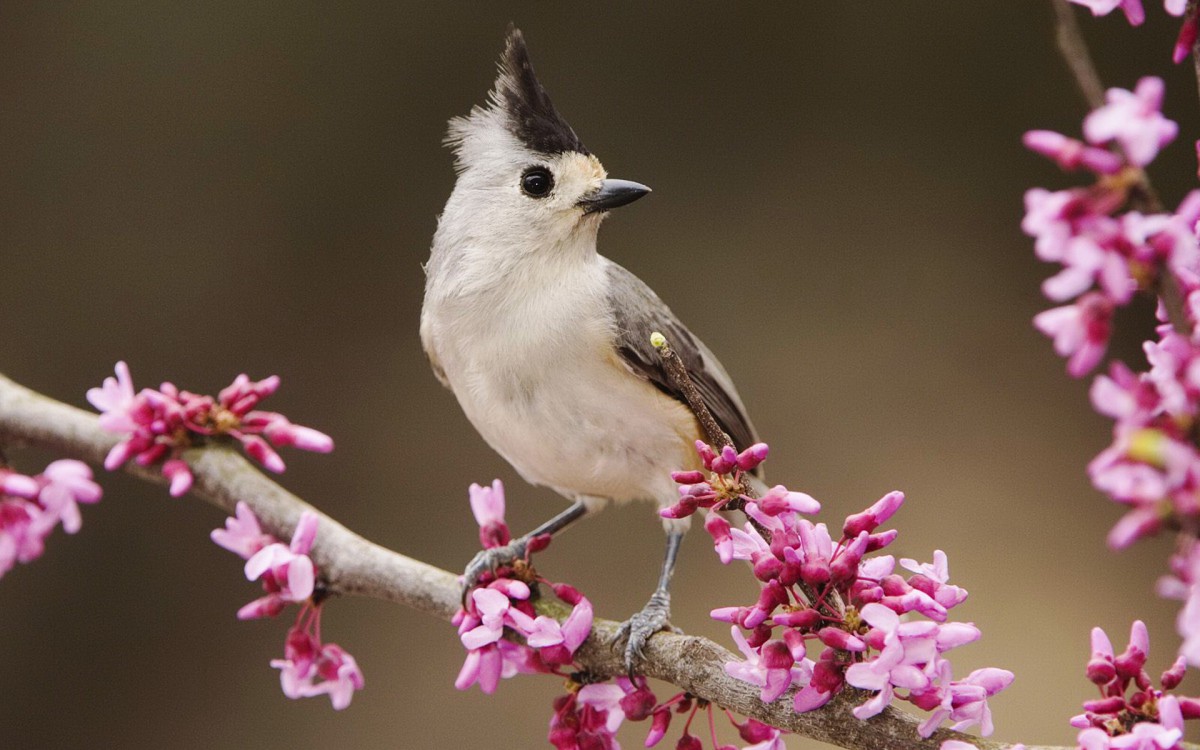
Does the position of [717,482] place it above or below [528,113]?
below

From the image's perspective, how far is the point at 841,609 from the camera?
0.85 metres

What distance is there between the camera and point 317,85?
106 inches

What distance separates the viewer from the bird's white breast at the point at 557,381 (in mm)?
1369

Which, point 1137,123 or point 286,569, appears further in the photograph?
point 286,569

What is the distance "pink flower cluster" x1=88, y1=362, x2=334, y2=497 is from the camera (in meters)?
1.10

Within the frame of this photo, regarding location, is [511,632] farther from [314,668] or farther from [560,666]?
[314,668]

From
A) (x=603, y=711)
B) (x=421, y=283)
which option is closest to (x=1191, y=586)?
(x=603, y=711)

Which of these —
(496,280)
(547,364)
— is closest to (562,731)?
(547,364)

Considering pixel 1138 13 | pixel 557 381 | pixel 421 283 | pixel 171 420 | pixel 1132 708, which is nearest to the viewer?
pixel 1138 13

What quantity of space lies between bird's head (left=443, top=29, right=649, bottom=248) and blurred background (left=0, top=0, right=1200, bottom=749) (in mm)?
1288

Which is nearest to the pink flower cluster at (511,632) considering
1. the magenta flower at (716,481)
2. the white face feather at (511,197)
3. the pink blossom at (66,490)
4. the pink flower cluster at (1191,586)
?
the magenta flower at (716,481)

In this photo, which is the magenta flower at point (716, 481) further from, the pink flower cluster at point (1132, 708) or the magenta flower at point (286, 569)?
the magenta flower at point (286, 569)

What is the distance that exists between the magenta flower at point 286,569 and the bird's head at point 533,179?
0.50 meters

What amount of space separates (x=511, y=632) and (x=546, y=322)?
1.37 feet
